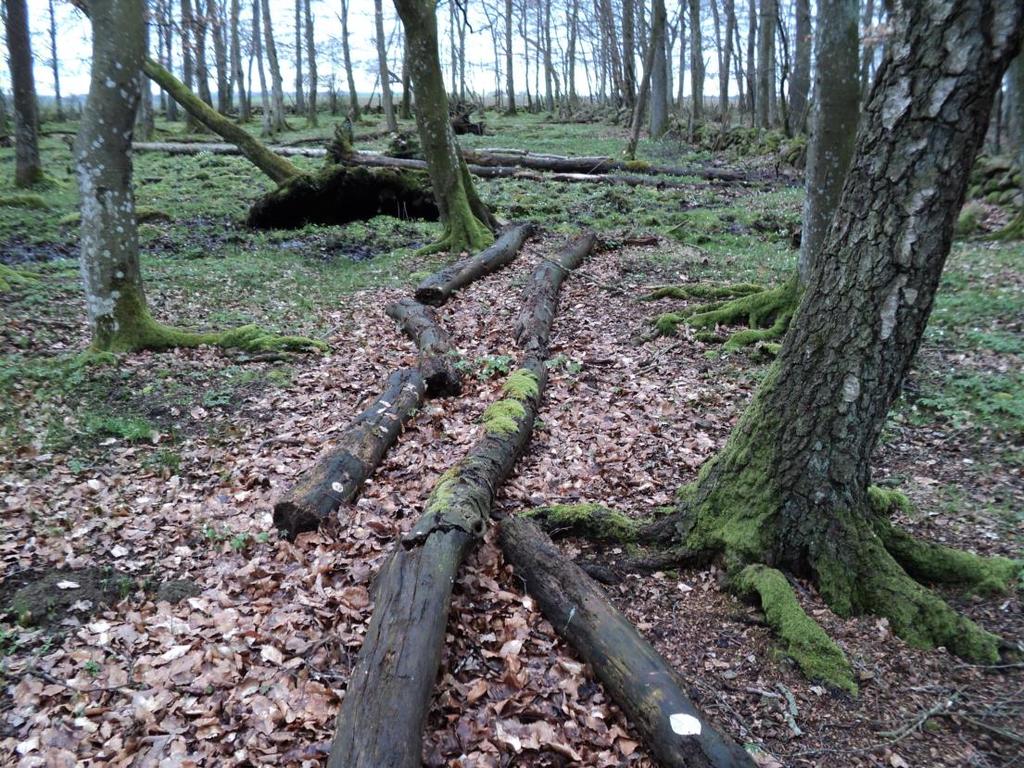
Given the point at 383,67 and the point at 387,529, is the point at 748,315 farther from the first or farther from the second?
the point at 383,67

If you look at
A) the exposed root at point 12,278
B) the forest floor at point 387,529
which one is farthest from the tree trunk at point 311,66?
the exposed root at point 12,278

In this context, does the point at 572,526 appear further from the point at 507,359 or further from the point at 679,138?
the point at 679,138

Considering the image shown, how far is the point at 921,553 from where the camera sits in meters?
4.34

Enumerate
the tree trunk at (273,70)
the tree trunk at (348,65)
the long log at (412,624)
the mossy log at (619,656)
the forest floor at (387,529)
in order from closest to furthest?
the long log at (412,624) → the mossy log at (619,656) → the forest floor at (387,529) → the tree trunk at (273,70) → the tree trunk at (348,65)

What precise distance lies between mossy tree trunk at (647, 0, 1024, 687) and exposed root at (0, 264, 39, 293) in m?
11.1

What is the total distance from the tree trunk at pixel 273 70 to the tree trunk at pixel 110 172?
2620cm

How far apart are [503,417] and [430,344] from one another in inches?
99.8

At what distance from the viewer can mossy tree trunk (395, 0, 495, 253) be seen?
12633 millimetres

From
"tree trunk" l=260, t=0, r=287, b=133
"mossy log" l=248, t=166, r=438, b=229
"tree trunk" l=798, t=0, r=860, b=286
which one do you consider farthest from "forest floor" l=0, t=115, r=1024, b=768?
"tree trunk" l=260, t=0, r=287, b=133

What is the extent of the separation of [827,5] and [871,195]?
588 centimetres

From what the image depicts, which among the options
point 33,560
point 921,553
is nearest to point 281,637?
point 33,560

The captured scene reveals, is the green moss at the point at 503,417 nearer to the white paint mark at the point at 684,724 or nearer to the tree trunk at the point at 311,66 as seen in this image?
the white paint mark at the point at 684,724

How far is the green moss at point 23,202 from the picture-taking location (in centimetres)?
1603

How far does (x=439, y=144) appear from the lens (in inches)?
535
